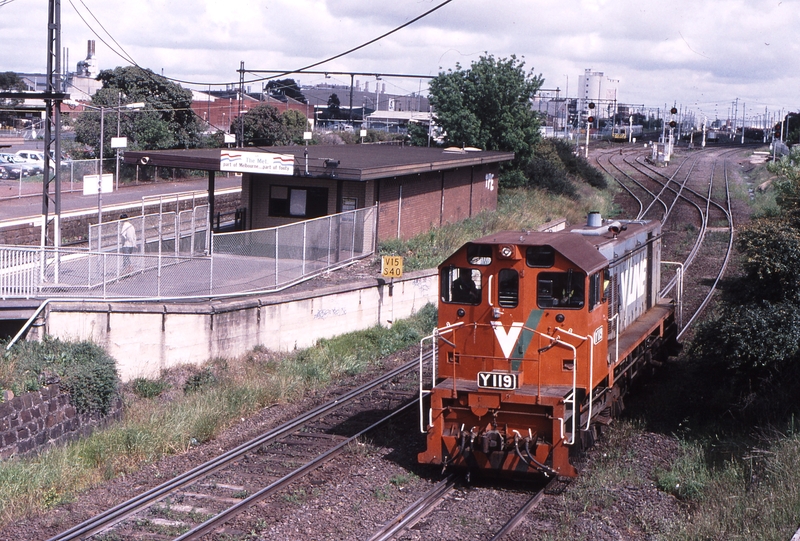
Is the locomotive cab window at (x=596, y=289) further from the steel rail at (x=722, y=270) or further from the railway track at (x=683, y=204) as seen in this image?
the steel rail at (x=722, y=270)

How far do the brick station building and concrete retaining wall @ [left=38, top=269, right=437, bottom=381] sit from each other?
3.95m

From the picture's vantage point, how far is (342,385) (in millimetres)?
17375

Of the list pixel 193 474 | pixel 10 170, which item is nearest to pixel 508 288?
pixel 193 474

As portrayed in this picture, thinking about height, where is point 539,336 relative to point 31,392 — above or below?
above

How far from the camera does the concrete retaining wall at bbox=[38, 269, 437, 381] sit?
54.5 feet

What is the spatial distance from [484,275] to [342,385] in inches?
276

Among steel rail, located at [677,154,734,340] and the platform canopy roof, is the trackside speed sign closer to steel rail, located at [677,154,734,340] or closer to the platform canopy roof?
the platform canopy roof

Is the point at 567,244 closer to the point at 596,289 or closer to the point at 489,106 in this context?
the point at 596,289

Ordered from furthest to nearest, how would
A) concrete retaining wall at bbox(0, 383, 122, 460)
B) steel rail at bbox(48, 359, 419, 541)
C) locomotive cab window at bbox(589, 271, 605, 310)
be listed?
concrete retaining wall at bbox(0, 383, 122, 460) → locomotive cab window at bbox(589, 271, 605, 310) → steel rail at bbox(48, 359, 419, 541)

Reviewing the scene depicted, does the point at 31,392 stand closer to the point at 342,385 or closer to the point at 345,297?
the point at 342,385

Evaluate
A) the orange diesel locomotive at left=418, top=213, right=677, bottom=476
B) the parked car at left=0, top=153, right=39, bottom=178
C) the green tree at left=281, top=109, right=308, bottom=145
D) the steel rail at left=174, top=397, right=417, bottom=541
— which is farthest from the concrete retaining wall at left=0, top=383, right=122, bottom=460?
the green tree at left=281, top=109, right=308, bottom=145

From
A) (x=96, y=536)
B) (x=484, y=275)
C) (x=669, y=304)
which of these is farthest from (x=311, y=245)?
(x=96, y=536)

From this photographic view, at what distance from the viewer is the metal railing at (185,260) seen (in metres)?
16.8

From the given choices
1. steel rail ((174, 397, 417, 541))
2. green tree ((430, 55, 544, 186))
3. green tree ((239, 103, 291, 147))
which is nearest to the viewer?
steel rail ((174, 397, 417, 541))
